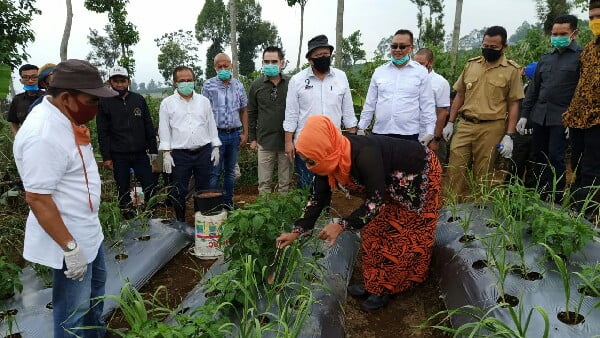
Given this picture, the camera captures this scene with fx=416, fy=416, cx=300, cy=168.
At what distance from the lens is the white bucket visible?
3.50 metres

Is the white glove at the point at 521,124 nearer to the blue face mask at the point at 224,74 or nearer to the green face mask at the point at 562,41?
the green face mask at the point at 562,41

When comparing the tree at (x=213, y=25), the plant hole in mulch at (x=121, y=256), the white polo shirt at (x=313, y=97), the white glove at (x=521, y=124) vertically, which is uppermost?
the tree at (x=213, y=25)

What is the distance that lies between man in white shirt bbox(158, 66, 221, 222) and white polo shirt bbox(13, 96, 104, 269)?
187cm

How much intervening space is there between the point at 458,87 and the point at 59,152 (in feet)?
11.3

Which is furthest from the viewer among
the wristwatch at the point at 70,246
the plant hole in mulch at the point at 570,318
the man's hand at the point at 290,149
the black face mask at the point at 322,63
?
the man's hand at the point at 290,149

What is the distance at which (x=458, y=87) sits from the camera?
3992 mm

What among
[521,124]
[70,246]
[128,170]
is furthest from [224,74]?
[521,124]

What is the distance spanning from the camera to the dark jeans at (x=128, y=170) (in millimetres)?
3949

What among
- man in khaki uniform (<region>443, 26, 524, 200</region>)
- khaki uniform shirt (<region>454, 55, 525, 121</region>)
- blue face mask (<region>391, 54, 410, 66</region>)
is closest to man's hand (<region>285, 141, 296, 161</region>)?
blue face mask (<region>391, 54, 410, 66</region>)

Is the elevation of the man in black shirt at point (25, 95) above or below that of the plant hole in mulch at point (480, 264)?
above

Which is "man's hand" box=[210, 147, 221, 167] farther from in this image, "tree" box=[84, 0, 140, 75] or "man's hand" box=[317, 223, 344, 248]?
"tree" box=[84, 0, 140, 75]

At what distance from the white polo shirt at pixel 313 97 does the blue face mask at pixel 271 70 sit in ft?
1.18

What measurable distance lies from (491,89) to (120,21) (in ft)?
51.9

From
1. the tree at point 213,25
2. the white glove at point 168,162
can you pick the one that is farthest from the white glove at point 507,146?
the tree at point 213,25
